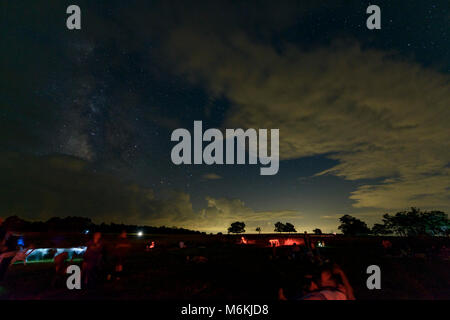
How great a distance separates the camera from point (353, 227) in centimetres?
16562

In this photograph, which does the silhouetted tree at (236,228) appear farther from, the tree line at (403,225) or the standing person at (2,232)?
the standing person at (2,232)

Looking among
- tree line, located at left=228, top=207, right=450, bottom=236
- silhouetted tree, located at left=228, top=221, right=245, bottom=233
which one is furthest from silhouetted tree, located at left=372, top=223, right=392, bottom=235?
silhouetted tree, located at left=228, top=221, right=245, bottom=233

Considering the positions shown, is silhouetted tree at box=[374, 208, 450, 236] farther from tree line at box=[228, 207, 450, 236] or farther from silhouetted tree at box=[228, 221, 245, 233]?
silhouetted tree at box=[228, 221, 245, 233]

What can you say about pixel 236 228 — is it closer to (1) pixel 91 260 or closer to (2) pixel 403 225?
(2) pixel 403 225

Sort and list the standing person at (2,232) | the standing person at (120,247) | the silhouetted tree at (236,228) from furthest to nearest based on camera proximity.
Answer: the silhouetted tree at (236,228)
the standing person at (120,247)
the standing person at (2,232)

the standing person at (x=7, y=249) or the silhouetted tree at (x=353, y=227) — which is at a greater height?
the standing person at (x=7, y=249)

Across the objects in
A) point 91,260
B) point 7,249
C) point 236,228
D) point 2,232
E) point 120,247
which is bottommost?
point 236,228

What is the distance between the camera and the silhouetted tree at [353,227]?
165625 mm

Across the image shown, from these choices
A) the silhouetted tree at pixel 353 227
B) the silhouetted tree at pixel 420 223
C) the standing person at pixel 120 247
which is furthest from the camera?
the silhouetted tree at pixel 353 227

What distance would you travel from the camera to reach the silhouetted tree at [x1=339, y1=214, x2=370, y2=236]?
16562 centimetres

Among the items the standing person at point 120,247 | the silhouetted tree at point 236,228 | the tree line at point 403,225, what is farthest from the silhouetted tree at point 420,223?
the standing person at point 120,247

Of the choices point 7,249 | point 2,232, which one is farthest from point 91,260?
point 2,232
